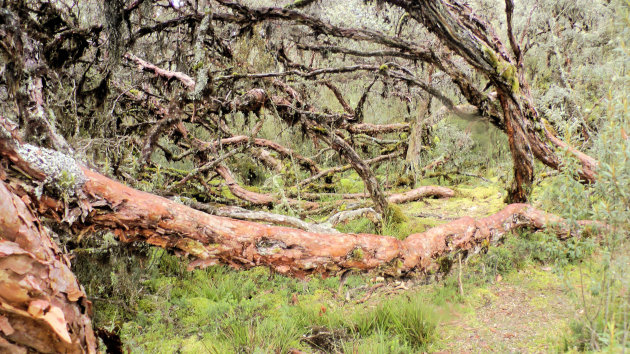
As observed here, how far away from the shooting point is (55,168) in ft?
6.03

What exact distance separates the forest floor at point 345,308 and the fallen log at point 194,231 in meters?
0.28

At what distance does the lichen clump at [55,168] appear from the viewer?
5.87 feet

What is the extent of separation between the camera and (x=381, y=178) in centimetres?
784

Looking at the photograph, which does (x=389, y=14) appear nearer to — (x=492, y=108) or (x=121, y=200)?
(x=492, y=108)

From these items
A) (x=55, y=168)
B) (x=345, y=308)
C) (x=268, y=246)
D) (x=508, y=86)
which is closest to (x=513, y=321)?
(x=345, y=308)

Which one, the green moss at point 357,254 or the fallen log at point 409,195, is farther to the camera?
the fallen log at point 409,195

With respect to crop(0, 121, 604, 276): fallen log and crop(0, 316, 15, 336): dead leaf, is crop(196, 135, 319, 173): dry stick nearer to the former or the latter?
crop(0, 121, 604, 276): fallen log

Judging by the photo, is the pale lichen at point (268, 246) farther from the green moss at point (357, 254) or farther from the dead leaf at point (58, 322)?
the dead leaf at point (58, 322)

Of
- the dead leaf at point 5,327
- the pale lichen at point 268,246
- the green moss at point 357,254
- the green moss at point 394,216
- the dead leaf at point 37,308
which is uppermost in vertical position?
the dead leaf at point 37,308

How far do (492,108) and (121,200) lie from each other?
378 cm

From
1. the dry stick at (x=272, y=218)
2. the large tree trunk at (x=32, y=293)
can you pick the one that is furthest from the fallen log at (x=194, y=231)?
the large tree trunk at (x=32, y=293)

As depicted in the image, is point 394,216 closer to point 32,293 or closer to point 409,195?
point 409,195

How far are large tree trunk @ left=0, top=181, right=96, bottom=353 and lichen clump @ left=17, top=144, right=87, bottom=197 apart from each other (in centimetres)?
41

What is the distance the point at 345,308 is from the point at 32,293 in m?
2.39
